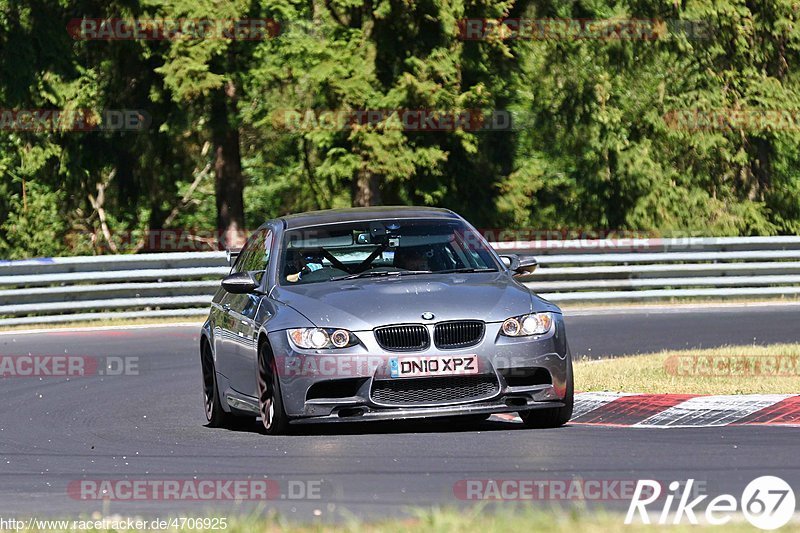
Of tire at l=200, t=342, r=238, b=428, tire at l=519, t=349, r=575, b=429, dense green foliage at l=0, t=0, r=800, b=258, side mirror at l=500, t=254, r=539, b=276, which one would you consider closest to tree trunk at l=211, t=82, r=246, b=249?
dense green foliage at l=0, t=0, r=800, b=258

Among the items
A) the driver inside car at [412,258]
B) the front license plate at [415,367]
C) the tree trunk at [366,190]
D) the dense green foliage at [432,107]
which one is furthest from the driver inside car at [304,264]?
the tree trunk at [366,190]

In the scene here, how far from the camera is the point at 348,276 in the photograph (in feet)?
36.5

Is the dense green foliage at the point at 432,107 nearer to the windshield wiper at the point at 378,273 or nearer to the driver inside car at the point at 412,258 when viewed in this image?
the driver inside car at the point at 412,258

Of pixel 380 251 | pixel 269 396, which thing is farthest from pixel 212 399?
pixel 380 251

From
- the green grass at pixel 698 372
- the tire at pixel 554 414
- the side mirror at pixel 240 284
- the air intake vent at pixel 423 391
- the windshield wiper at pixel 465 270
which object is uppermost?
the windshield wiper at pixel 465 270

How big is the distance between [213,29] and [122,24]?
7.65 ft

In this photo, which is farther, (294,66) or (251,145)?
(251,145)

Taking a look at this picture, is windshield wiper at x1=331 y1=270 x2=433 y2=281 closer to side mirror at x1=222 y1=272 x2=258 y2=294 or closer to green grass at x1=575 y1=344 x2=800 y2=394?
side mirror at x1=222 y1=272 x2=258 y2=294

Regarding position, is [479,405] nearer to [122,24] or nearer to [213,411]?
[213,411]

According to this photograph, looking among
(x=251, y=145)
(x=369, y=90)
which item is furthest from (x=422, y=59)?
(x=251, y=145)

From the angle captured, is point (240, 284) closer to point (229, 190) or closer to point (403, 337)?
point (403, 337)

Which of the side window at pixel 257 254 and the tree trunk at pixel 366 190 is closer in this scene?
the side window at pixel 257 254

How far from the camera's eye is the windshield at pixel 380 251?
444 inches

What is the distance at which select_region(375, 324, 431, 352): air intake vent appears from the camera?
1017 cm
